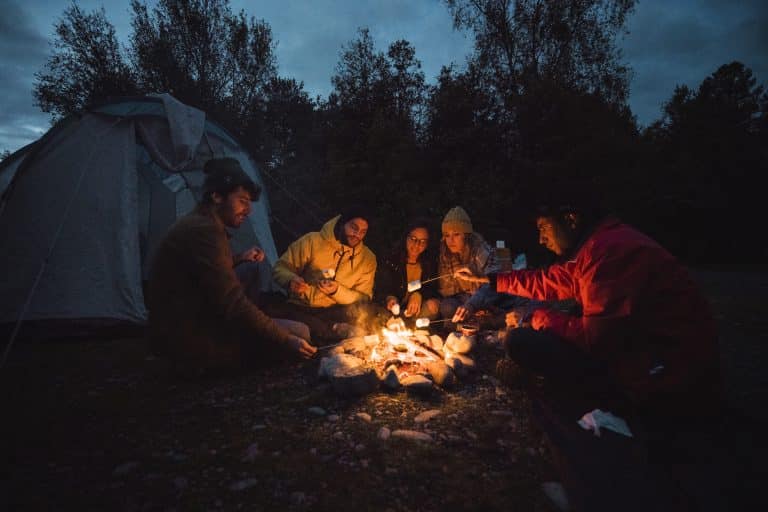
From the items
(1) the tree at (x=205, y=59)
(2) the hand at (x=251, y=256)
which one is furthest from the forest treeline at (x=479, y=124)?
(2) the hand at (x=251, y=256)

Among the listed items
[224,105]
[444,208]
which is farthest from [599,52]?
[224,105]

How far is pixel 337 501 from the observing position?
1.93 m

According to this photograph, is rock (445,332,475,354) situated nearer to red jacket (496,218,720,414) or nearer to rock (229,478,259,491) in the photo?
red jacket (496,218,720,414)

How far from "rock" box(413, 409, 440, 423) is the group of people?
75cm

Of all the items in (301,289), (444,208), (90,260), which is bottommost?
(301,289)

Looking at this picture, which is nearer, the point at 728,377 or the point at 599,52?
the point at 728,377

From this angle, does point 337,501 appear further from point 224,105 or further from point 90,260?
point 224,105

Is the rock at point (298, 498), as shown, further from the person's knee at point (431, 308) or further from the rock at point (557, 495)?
the person's knee at point (431, 308)

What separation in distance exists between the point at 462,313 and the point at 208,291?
3.13 m

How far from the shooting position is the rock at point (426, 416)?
2787mm

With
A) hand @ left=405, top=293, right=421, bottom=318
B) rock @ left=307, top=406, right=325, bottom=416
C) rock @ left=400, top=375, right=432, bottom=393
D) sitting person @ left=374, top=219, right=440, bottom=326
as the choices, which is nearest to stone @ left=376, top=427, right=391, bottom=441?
rock @ left=307, top=406, right=325, bottom=416

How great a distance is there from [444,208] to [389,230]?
74.2 inches

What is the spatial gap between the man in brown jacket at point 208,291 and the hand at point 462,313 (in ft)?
7.45

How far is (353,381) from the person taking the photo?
124 inches
